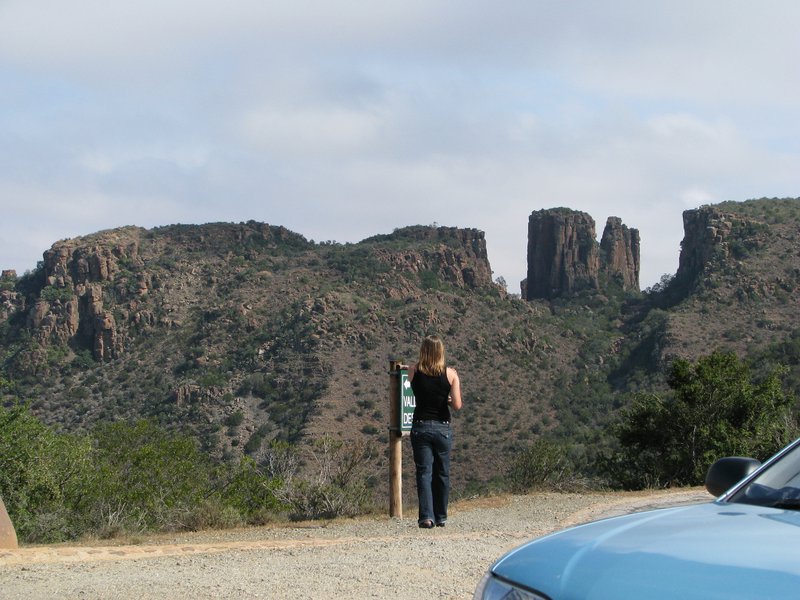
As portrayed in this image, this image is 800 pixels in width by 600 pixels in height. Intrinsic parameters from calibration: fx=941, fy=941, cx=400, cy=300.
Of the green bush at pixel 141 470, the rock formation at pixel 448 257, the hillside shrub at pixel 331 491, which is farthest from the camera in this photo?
the rock formation at pixel 448 257

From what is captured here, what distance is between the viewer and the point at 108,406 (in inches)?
1954

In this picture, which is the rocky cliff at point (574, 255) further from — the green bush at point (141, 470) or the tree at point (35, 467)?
the tree at point (35, 467)

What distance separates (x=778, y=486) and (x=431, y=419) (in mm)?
5787

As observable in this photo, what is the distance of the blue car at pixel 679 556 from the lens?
2705mm

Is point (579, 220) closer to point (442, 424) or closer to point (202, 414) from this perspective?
point (202, 414)

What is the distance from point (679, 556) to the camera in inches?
116

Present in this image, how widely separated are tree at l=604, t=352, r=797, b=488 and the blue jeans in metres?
10.5

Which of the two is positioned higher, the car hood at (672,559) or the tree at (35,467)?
the car hood at (672,559)

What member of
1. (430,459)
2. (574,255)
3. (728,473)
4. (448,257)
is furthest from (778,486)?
(574,255)

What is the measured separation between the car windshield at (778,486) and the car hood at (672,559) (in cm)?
12

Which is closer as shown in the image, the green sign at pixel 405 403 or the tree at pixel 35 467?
the green sign at pixel 405 403

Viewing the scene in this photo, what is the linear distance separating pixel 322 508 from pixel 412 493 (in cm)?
2107

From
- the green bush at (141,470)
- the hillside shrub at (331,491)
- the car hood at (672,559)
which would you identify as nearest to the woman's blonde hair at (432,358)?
the hillside shrub at (331,491)

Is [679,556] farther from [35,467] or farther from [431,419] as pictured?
[35,467]
